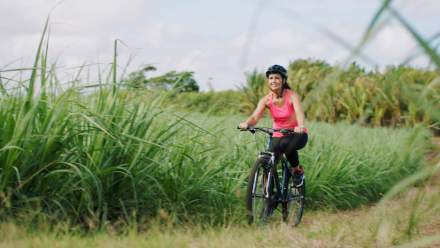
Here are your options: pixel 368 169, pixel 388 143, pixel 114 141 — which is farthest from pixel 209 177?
pixel 388 143

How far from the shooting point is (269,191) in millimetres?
5730

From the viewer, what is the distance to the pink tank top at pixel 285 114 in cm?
580

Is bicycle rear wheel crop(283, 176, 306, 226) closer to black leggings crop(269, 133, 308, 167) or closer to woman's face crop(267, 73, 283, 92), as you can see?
black leggings crop(269, 133, 308, 167)

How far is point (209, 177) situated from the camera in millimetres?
5508

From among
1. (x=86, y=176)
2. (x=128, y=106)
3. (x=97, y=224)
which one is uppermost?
(x=128, y=106)

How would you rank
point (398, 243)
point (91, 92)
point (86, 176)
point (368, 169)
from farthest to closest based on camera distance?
point (368, 169), point (91, 92), point (86, 176), point (398, 243)

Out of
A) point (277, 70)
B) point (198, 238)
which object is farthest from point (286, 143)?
point (198, 238)

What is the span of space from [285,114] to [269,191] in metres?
0.73

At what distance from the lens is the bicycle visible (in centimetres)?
550

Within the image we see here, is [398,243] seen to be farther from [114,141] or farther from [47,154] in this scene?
[47,154]

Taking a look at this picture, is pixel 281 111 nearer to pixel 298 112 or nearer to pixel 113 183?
pixel 298 112

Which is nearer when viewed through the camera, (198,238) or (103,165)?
(198,238)

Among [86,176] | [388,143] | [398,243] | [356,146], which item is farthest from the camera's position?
[388,143]

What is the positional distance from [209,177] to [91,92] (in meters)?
1.27
